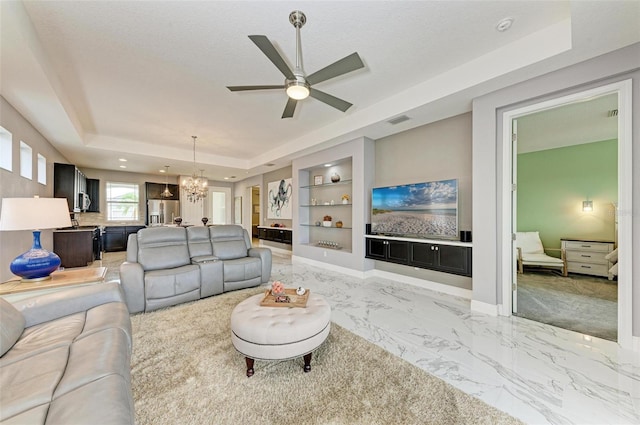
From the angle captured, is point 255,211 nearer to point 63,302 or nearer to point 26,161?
point 26,161

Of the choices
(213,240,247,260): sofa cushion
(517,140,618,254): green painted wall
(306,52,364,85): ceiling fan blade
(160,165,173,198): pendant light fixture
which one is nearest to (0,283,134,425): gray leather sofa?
(213,240,247,260): sofa cushion

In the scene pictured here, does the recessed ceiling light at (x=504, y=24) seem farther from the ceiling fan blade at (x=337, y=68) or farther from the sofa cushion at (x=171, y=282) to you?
the sofa cushion at (x=171, y=282)

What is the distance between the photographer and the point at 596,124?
415 centimetres

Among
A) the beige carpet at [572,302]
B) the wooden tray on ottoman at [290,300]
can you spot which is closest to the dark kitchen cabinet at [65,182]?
the wooden tray on ottoman at [290,300]

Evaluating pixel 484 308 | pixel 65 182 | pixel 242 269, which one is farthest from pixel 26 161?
pixel 484 308

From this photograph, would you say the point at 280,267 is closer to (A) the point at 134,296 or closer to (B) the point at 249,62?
(A) the point at 134,296

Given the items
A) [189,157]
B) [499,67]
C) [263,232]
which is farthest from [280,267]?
[499,67]

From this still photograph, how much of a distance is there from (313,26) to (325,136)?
2.67 meters

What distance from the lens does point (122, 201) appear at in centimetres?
830

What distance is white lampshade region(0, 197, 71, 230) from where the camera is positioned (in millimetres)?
2051

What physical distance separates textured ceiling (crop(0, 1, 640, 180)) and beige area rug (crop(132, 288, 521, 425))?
2.89 m

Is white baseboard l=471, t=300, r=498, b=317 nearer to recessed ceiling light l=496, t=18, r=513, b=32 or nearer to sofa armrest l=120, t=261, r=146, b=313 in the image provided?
recessed ceiling light l=496, t=18, r=513, b=32

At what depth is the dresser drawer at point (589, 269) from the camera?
4.51 m

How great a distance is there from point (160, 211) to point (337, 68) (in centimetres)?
869
